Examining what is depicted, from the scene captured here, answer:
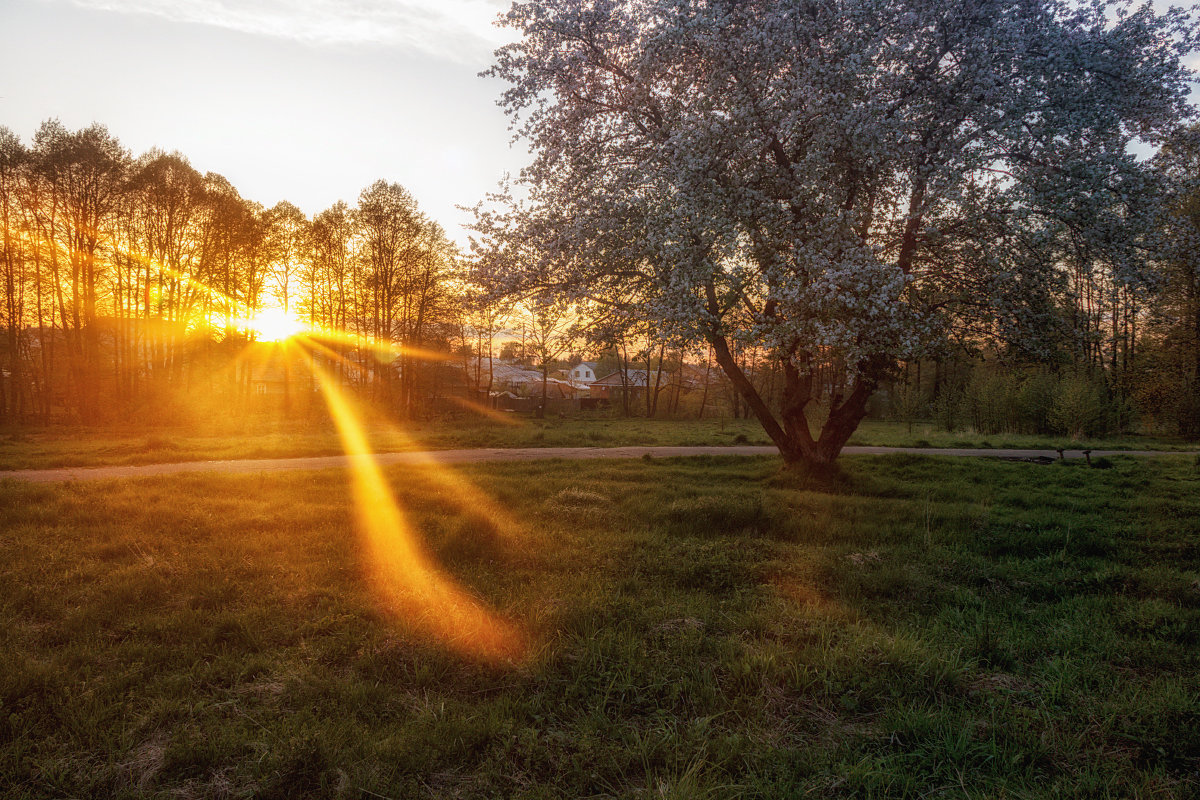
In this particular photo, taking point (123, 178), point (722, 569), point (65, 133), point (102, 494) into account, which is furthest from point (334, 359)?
point (722, 569)

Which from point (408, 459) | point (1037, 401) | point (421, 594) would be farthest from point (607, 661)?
point (1037, 401)

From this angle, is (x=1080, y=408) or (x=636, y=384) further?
(x=636, y=384)

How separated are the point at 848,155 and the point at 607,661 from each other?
9.94m

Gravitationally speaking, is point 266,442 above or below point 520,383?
below

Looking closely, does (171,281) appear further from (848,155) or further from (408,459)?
(848,155)

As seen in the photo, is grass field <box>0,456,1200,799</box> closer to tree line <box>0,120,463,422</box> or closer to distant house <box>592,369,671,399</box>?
tree line <box>0,120,463,422</box>

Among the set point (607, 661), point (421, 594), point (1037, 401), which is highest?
point (1037, 401)

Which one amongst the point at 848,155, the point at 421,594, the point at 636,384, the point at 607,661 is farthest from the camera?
the point at 636,384

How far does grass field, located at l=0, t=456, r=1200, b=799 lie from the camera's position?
3.95m

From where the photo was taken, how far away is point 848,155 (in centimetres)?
1110

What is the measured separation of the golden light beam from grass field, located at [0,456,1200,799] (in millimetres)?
174

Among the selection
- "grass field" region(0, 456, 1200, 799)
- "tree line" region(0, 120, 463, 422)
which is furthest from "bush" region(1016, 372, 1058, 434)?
"tree line" region(0, 120, 463, 422)

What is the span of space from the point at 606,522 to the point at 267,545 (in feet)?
16.7

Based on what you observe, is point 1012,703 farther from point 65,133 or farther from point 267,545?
point 65,133
